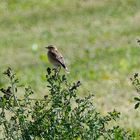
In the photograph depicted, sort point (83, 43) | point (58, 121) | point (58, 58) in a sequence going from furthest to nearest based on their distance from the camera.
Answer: point (83, 43)
point (58, 58)
point (58, 121)

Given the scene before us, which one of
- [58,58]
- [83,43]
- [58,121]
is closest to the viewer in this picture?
[58,121]

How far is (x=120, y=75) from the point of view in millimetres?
15844

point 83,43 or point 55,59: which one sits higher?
point 83,43

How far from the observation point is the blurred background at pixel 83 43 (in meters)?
14.4

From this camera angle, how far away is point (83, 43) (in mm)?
20781

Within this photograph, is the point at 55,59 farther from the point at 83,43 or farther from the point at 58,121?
the point at 83,43

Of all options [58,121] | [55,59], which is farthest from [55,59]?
[58,121]

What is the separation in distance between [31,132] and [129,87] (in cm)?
873

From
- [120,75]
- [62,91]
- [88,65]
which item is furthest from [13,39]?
[62,91]

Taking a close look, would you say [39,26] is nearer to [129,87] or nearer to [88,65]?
[88,65]

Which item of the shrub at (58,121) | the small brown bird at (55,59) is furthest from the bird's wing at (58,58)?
the shrub at (58,121)

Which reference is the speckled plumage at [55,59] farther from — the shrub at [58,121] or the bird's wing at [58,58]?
the shrub at [58,121]

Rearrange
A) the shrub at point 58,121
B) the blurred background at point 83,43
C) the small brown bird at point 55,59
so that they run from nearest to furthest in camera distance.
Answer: the shrub at point 58,121, the small brown bird at point 55,59, the blurred background at point 83,43

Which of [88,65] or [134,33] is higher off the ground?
[134,33]
